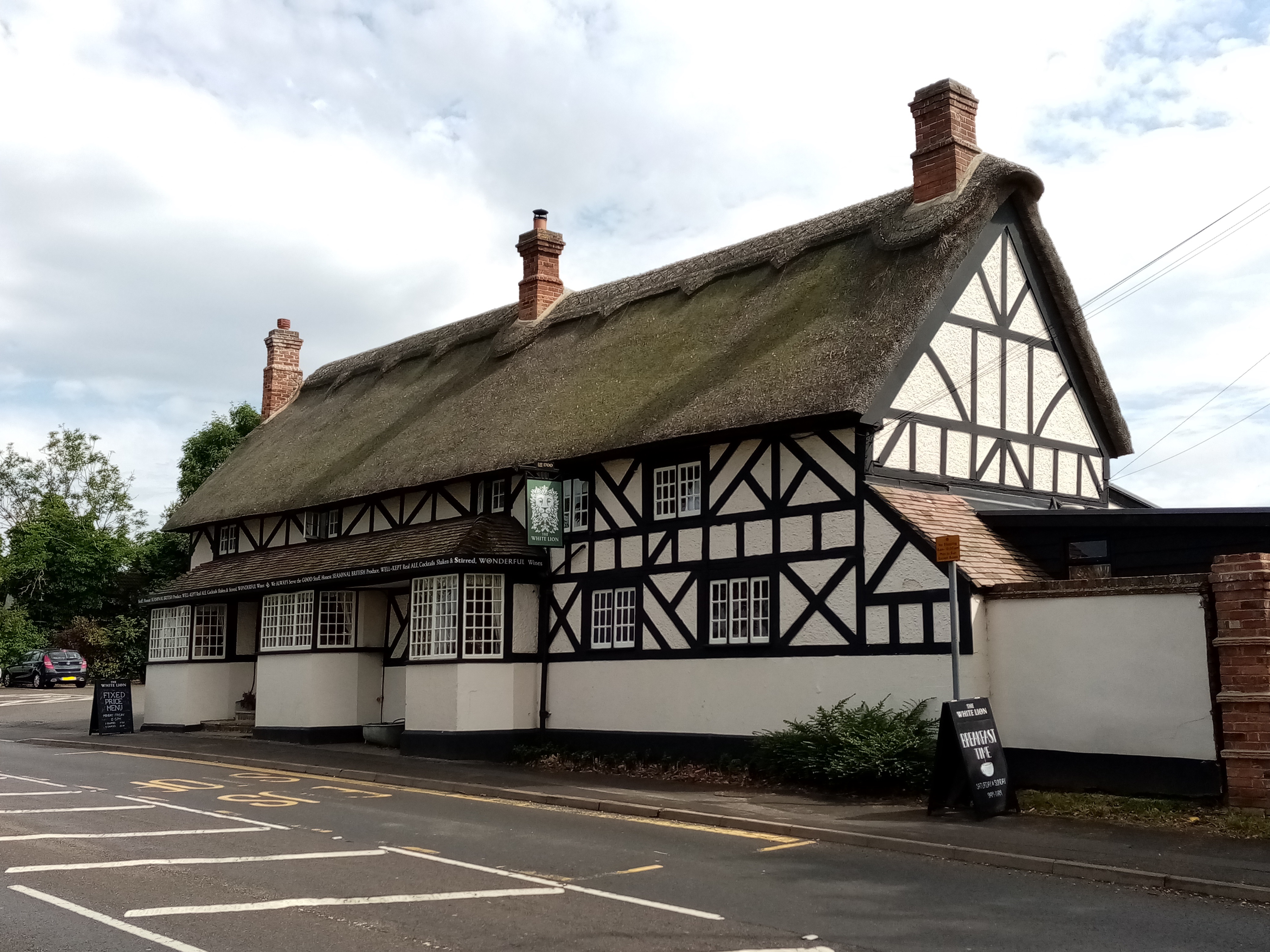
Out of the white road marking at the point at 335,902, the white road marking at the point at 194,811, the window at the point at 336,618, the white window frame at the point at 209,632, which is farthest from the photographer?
the white window frame at the point at 209,632

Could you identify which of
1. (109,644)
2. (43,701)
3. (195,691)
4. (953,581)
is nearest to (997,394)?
(953,581)

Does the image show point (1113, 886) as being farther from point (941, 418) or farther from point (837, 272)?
point (837, 272)

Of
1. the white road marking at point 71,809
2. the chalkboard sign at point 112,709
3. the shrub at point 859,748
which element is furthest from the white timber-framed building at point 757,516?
the white road marking at point 71,809

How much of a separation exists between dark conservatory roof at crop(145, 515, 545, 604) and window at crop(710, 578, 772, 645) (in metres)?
4.03

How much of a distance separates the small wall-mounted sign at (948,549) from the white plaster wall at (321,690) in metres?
13.9

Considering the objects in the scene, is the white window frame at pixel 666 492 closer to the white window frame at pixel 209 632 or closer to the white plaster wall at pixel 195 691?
the white window frame at pixel 209 632

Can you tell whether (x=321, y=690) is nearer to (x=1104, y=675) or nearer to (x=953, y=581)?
(x=953, y=581)

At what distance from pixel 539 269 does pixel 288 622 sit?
9406 mm

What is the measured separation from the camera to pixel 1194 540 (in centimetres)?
1472

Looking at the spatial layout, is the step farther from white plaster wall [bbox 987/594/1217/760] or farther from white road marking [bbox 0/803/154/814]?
white plaster wall [bbox 987/594/1217/760]

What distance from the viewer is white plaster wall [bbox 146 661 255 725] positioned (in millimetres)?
26094

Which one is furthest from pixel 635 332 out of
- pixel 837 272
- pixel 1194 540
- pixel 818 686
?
pixel 1194 540

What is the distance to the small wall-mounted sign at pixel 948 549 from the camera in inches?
488

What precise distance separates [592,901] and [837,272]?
12402 mm
